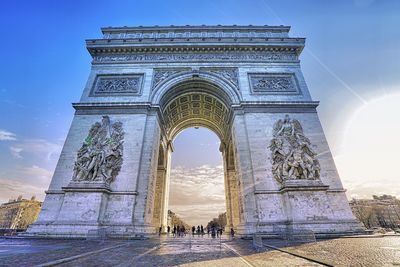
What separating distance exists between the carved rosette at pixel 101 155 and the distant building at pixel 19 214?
65215 millimetres

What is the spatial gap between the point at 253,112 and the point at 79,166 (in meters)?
10.8

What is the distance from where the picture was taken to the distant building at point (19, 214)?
58.0m

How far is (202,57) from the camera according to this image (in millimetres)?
15688

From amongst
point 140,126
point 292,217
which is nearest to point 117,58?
point 140,126

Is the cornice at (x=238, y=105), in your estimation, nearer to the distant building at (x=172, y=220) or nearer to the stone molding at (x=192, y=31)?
the stone molding at (x=192, y=31)

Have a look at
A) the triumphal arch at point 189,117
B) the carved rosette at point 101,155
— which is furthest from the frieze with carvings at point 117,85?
the carved rosette at point 101,155

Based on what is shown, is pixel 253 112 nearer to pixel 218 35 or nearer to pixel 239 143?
pixel 239 143

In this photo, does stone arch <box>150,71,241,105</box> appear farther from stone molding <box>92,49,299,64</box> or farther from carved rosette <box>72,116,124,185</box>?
carved rosette <box>72,116,124,185</box>

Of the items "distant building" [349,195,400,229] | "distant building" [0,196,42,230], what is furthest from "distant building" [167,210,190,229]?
"distant building" [349,195,400,229]

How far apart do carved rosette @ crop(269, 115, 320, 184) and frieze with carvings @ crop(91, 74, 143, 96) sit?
9.79 m

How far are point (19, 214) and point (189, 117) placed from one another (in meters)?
72.6

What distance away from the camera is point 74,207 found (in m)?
9.63

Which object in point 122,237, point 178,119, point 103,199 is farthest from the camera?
point 178,119

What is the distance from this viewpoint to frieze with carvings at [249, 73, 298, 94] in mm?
14098
